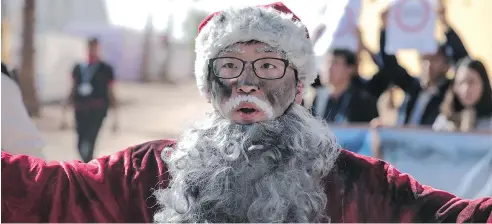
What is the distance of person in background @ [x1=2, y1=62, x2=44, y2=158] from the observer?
9.45 ft

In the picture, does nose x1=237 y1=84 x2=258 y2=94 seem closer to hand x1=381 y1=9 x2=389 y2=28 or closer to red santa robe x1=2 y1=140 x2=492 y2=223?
red santa robe x1=2 y1=140 x2=492 y2=223

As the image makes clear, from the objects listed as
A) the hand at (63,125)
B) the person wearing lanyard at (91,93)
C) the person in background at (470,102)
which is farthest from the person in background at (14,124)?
the hand at (63,125)

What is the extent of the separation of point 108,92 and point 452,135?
4.48 metres

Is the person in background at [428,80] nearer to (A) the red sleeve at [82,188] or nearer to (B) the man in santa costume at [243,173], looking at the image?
(B) the man in santa costume at [243,173]

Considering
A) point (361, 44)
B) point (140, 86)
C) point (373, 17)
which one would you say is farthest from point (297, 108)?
point (140, 86)

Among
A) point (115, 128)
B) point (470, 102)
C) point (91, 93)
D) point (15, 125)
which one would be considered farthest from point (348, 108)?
point (115, 128)

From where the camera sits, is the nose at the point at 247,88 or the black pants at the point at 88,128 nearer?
the nose at the point at 247,88

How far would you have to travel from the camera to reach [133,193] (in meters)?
2.32

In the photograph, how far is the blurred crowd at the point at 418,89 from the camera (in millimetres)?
4727

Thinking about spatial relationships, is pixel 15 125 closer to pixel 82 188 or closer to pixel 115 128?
pixel 82 188

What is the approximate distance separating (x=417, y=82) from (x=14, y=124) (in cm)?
363

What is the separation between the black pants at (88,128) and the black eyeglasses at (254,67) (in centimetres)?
500

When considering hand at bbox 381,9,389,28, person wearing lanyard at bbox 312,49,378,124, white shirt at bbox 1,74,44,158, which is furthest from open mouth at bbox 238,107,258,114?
hand at bbox 381,9,389,28

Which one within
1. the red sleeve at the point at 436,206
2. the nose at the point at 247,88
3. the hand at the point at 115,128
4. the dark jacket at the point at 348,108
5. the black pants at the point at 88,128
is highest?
the nose at the point at 247,88
